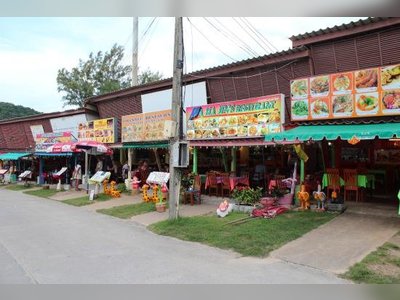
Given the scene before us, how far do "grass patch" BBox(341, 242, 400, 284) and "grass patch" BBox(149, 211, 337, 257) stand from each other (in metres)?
1.91

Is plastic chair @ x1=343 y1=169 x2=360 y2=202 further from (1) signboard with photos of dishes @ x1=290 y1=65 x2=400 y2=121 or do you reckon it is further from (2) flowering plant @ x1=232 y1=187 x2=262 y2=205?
(2) flowering plant @ x1=232 y1=187 x2=262 y2=205

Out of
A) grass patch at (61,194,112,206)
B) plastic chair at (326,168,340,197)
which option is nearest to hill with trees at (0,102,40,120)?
grass patch at (61,194,112,206)

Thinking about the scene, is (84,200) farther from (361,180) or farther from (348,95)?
(348,95)

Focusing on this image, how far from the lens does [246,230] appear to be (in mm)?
9648

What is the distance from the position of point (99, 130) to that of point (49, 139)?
20.4ft

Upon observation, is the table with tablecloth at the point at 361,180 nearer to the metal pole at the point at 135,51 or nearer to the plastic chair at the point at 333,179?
the plastic chair at the point at 333,179

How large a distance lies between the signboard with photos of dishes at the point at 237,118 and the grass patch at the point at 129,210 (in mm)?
3562

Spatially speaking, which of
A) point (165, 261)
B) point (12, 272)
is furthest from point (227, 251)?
point (12, 272)

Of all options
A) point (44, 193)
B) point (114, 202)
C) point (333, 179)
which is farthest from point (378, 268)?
point (44, 193)

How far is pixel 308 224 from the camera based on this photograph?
32.2ft

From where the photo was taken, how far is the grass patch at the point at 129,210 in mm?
13273

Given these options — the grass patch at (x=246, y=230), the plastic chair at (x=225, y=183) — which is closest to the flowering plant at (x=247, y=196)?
the grass patch at (x=246, y=230)
